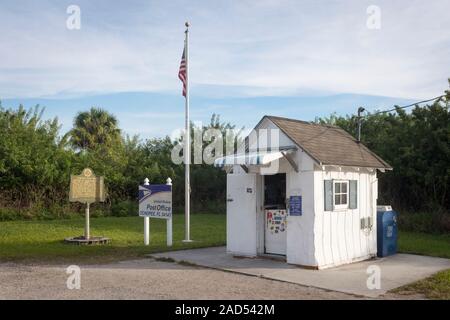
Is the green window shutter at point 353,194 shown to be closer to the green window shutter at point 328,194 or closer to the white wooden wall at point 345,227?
the white wooden wall at point 345,227

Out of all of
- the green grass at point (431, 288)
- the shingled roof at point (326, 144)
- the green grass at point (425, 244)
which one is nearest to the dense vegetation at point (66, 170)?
the green grass at point (425, 244)

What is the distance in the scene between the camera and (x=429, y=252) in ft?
44.2

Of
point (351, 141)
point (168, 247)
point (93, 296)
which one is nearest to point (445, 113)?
point (351, 141)

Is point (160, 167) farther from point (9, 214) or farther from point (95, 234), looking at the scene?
point (95, 234)

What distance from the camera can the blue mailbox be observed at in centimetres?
1267

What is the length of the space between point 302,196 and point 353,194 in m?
1.67

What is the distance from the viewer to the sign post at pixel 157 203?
1387 cm

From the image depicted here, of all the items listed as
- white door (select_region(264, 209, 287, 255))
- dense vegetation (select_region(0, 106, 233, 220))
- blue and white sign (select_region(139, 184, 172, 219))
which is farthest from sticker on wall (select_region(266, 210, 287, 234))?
dense vegetation (select_region(0, 106, 233, 220))

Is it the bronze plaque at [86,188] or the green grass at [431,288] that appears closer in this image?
the green grass at [431,288]

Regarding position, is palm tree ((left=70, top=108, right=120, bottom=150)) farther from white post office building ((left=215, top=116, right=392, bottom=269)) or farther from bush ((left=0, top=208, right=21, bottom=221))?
white post office building ((left=215, top=116, right=392, bottom=269))

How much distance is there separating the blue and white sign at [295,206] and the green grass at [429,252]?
270 cm

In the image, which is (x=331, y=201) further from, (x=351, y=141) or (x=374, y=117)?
(x=374, y=117)

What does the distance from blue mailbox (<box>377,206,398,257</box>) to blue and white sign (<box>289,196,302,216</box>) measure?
9.75ft

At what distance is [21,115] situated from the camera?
1129 inches
